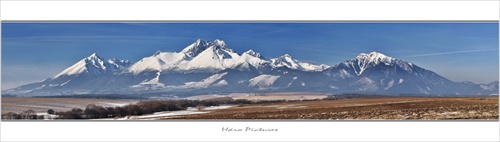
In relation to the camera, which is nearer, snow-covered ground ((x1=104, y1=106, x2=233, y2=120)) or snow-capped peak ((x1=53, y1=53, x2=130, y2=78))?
snow-capped peak ((x1=53, y1=53, x2=130, y2=78))

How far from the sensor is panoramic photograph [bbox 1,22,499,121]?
1123cm

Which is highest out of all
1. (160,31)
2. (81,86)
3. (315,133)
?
(160,31)

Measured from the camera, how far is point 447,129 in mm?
11203

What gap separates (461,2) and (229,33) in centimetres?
319

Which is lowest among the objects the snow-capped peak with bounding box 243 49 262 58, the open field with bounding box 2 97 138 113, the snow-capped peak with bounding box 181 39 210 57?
the open field with bounding box 2 97 138 113

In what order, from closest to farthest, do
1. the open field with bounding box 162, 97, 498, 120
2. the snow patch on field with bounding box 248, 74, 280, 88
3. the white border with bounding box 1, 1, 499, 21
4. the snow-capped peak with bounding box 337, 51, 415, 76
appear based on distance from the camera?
the white border with bounding box 1, 1, 499, 21, the snow-capped peak with bounding box 337, 51, 415, 76, the open field with bounding box 162, 97, 498, 120, the snow patch on field with bounding box 248, 74, 280, 88

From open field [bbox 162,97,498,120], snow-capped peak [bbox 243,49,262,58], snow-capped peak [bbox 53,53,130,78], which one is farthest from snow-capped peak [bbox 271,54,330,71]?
snow-capped peak [bbox 53,53,130,78]

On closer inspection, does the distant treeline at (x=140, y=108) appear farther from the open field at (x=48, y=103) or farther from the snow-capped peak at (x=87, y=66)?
the snow-capped peak at (x=87, y=66)

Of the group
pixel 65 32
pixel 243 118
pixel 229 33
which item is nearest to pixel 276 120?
pixel 243 118

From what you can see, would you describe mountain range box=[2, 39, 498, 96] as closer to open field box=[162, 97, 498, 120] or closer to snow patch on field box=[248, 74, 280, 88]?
snow patch on field box=[248, 74, 280, 88]

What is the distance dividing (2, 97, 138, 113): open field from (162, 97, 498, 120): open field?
903 mm

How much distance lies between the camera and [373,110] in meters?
11.4

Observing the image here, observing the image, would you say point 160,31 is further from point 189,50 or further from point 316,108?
point 316,108

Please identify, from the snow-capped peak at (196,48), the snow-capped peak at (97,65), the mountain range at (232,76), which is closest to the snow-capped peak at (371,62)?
the mountain range at (232,76)
